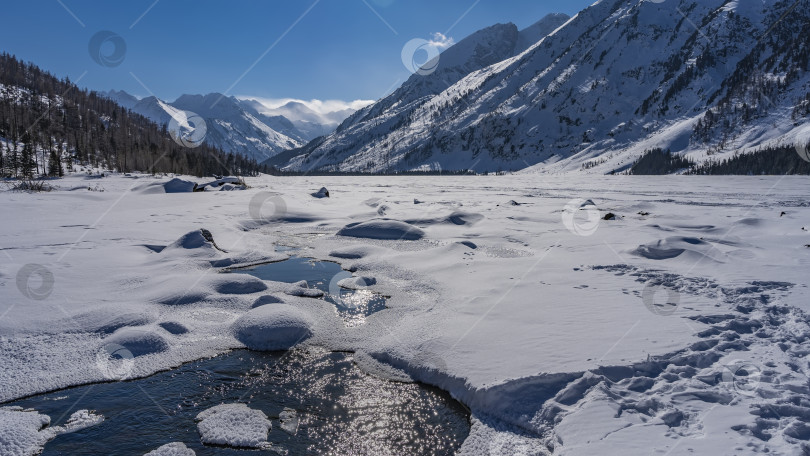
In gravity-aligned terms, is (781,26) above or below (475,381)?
above

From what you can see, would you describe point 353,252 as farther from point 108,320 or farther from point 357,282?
point 108,320

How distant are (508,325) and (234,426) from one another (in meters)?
5.31

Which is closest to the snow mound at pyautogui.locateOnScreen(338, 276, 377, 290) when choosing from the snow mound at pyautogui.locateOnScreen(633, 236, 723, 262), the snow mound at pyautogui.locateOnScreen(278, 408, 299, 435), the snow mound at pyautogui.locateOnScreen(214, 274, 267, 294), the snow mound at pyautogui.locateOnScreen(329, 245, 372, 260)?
the snow mound at pyautogui.locateOnScreen(214, 274, 267, 294)

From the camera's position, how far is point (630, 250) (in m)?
14.5

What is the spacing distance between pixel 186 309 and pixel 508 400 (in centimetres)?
756

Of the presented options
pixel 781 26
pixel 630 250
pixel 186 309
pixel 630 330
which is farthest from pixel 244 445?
pixel 781 26

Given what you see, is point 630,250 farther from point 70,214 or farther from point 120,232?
point 70,214

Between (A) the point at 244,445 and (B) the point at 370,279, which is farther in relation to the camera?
(B) the point at 370,279

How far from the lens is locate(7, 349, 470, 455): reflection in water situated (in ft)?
17.2

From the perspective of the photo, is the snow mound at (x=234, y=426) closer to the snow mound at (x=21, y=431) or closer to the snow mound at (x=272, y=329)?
the snow mound at (x=21, y=431)

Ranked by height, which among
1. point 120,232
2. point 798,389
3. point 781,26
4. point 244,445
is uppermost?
point 781,26

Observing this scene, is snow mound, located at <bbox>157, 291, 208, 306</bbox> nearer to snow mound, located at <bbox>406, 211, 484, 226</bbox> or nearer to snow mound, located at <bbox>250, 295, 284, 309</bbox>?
snow mound, located at <bbox>250, 295, 284, 309</bbox>

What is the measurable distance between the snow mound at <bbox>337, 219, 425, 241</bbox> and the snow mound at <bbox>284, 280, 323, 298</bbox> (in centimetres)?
819

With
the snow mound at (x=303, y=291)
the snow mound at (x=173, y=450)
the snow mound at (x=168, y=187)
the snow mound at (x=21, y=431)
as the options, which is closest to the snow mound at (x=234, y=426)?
the snow mound at (x=173, y=450)
